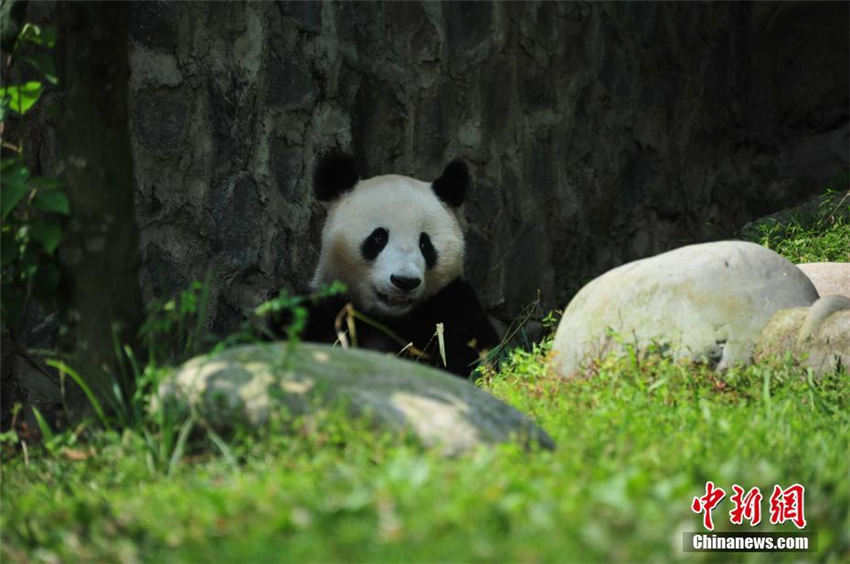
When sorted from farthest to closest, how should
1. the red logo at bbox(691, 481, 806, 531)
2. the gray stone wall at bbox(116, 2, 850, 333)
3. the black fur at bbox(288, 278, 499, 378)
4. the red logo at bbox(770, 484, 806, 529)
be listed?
the gray stone wall at bbox(116, 2, 850, 333) → the black fur at bbox(288, 278, 499, 378) → the red logo at bbox(770, 484, 806, 529) → the red logo at bbox(691, 481, 806, 531)

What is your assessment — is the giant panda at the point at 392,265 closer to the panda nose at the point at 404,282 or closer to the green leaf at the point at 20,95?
the panda nose at the point at 404,282

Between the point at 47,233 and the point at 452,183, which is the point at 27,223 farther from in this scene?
the point at 452,183

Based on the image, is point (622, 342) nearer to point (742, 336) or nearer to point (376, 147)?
point (742, 336)

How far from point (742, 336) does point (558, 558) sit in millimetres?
2771

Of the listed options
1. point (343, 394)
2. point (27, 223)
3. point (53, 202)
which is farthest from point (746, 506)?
point (27, 223)

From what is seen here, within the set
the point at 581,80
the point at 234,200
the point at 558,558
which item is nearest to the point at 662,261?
the point at 234,200

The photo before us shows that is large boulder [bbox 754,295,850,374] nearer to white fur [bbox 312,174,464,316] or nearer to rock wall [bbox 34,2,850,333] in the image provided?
white fur [bbox 312,174,464,316]

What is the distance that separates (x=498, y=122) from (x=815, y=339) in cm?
361

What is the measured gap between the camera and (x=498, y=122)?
7836 millimetres

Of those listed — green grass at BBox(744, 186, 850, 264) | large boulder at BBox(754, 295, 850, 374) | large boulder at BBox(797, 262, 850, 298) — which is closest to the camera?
large boulder at BBox(754, 295, 850, 374)

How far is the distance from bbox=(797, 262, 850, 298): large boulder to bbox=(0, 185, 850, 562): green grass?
1806 millimetres

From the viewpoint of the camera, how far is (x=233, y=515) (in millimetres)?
2635

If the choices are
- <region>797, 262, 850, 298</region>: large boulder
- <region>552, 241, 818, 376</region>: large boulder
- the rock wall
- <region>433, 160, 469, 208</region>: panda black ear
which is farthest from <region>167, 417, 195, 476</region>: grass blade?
<region>797, 262, 850, 298</region>: large boulder

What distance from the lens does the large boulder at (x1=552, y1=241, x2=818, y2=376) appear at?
15.8ft
